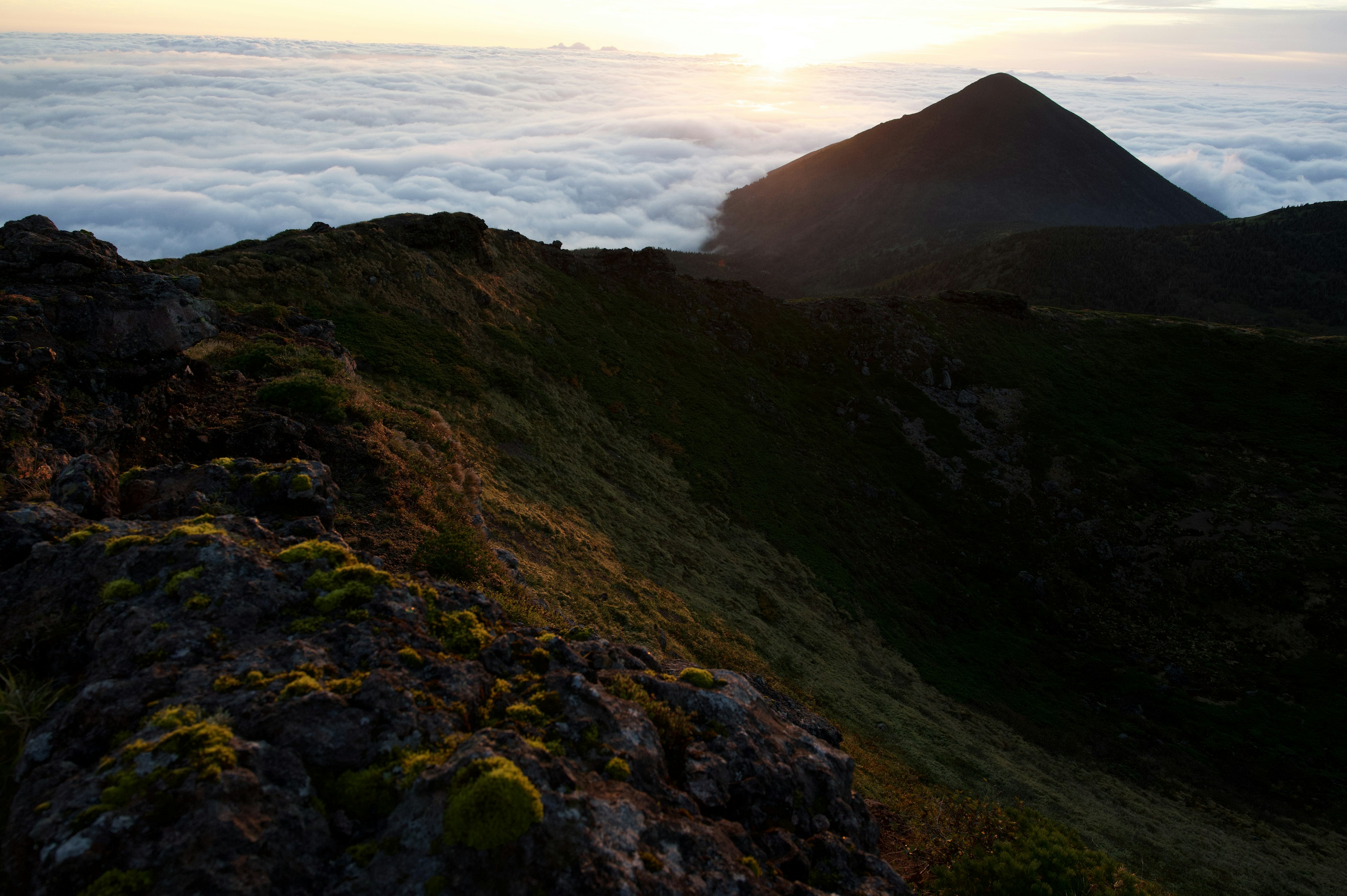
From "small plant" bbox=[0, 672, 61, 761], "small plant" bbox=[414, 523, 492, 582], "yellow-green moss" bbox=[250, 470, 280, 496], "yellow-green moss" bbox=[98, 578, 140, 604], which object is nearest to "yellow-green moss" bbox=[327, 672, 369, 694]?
"small plant" bbox=[0, 672, 61, 761]

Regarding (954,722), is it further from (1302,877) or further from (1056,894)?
(1056,894)

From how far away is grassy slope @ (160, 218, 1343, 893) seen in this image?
24.1 m

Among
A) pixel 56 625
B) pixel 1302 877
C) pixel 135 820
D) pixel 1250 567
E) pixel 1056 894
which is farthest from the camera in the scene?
pixel 1250 567

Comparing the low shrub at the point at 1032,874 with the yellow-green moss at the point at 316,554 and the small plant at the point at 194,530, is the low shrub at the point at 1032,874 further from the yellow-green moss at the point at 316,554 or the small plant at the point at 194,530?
the small plant at the point at 194,530

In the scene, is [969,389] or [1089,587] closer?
[1089,587]

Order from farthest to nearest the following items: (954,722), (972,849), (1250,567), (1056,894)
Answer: (1250,567) < (954,722) < (972,849) < (1056,894)

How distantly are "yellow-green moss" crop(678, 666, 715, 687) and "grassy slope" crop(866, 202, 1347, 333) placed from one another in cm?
15005

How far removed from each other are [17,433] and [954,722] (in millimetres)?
33103

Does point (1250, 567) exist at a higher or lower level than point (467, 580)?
lower

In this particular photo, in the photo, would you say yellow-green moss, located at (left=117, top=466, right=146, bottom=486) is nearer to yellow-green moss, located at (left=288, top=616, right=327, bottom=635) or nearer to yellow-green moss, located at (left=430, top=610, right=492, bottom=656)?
yellow-green moss, located at (left=288, top=616, right=327, bottom=635)

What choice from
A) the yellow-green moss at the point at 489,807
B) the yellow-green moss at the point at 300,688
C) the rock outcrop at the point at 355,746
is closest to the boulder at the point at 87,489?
the rock outcrop at the point at 355,746

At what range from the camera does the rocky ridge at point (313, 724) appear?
6.90m

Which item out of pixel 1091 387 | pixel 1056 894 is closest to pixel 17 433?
pixel 1056 894

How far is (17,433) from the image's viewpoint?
40.5 ft
